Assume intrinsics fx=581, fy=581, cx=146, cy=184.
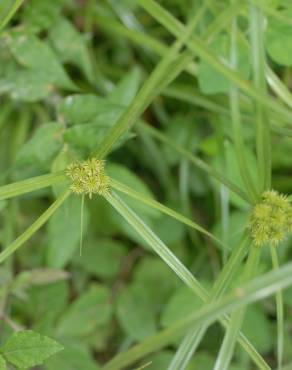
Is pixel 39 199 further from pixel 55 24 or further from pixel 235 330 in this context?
pixel 235 330

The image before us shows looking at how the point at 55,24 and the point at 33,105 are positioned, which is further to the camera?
the point at 33,105

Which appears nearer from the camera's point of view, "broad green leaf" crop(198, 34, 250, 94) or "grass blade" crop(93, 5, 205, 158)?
"grass blade" crop(93, 5, 205, 158)

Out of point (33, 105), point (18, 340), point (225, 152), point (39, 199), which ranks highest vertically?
point (33, 105)

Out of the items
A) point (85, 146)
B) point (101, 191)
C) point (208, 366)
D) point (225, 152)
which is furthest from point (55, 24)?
point (208, 366)

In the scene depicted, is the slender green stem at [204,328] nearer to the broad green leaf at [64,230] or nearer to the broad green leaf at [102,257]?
the broad green leaf at [64,230]

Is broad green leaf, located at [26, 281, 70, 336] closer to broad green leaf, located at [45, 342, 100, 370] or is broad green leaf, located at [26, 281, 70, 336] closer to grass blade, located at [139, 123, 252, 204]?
broad green leaf, located at [45, 342, 100, 370]

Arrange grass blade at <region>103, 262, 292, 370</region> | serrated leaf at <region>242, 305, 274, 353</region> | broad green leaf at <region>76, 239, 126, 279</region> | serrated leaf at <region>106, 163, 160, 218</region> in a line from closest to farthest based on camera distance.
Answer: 1. grass blade at <region>103, 262, 292, 370</region>
2. serrated leaf at <region>106, 163, 160, 218</region>
3. serrated leaf at <region>242, 305, 274, 353</region>
4. broad green leaf at <region>76, 239, 126, 279</region>

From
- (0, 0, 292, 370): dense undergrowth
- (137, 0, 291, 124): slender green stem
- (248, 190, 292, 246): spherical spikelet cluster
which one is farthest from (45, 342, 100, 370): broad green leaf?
(137, 0, 291, 124): slender green stem

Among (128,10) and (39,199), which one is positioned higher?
(128,10)
